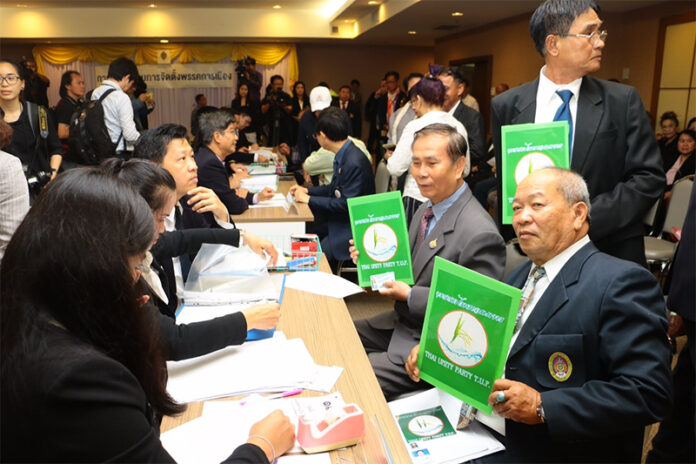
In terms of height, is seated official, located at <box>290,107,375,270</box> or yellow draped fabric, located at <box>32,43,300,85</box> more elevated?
yellow draped fabric, located at <box>32,43,300,85</box>

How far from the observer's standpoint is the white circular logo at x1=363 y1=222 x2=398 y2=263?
6.51 feet

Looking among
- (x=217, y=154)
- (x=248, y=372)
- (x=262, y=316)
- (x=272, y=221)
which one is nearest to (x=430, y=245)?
(x=262, y=316)

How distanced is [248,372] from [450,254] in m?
0.91

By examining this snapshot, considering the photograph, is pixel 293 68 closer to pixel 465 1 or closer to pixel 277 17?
pixel 277 17

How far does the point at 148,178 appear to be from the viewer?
173 cm

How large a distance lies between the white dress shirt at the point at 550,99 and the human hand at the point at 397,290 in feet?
2.51

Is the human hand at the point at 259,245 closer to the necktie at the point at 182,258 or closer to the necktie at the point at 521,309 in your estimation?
the necktie at the point at 182,258

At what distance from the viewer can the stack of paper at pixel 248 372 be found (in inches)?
54.9

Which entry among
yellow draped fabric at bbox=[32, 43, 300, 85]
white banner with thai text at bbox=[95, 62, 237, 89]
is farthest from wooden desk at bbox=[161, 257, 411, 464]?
white banner with thai text at bbox=[95, 62, 237, 89]

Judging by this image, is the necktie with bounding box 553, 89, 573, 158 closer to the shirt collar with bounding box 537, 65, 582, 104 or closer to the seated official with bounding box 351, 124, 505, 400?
the shirt collar with bounding box 537, 65, 582, 104

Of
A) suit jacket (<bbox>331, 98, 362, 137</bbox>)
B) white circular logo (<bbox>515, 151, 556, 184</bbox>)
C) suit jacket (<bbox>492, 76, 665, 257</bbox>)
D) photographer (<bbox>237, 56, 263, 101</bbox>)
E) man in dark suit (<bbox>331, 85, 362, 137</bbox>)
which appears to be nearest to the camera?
white circular logo (<bbox>515, 151, 556, 184</bbox>)

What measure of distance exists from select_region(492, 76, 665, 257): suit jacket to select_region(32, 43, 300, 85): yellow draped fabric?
38.2ft

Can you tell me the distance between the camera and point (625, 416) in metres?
1.34

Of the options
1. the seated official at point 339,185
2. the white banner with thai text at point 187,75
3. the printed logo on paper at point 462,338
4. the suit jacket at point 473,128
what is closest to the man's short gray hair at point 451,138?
the printed logo on paper at point 462,338
